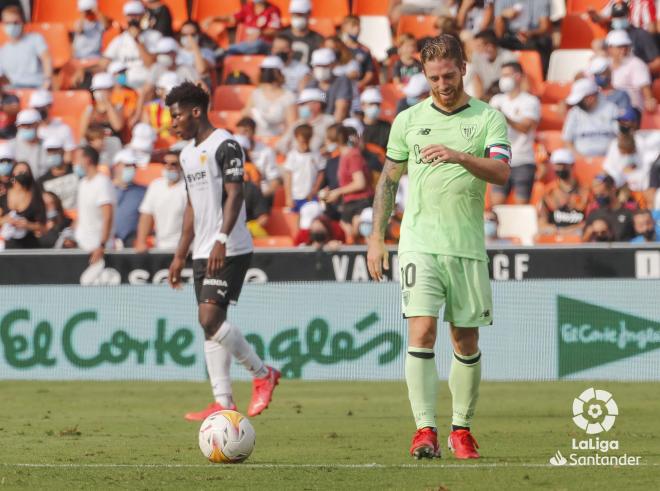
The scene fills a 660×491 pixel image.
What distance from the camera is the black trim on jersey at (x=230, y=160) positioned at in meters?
10.8

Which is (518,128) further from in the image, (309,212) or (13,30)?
(13,30)

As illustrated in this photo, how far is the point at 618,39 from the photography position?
19.8 m

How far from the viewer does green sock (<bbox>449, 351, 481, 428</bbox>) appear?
27.7 ft

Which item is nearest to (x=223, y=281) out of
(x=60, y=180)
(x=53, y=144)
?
(x=60, y=180)

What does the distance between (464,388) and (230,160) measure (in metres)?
3.11

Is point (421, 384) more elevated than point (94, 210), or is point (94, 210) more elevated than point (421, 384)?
point (421, 384)

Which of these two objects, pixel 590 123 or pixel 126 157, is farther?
pixel 590 123

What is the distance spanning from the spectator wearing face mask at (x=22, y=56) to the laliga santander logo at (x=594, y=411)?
10.6 meters

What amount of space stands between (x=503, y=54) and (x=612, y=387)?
690 cm

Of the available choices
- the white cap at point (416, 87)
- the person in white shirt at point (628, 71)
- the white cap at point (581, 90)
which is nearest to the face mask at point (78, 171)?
the white cap at point (416, 87)

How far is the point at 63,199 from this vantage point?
18.6 meters

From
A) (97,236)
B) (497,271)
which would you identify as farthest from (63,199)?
(497,271)

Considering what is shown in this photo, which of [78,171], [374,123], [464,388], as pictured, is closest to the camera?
[464,388]

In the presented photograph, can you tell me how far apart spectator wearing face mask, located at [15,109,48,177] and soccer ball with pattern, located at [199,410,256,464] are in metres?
11.6
